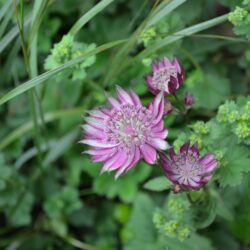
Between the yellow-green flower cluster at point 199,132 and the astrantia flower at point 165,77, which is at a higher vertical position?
the astrantia flower at point 165,77

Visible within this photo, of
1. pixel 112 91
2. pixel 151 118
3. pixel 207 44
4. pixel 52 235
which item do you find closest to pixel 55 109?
pixel 112 91

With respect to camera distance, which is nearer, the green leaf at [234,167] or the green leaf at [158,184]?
the green leaf at [234,167]

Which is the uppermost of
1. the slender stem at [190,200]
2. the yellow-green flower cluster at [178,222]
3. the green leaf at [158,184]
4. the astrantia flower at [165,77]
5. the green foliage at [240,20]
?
the green foliage at [240,20]

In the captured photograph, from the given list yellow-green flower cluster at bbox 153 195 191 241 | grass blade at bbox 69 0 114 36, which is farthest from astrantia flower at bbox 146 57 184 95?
yellow-green flower cluster at bbox 153 195 191 241

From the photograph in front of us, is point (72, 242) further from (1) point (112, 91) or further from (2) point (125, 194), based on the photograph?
(1) point (112, 91)

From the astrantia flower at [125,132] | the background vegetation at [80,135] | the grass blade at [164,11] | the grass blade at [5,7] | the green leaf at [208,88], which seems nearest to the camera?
the astrantia flower at [125,132]

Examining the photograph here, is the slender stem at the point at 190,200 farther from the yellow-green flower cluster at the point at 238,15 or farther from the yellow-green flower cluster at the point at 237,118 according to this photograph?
the yellow-green flower cluster at the point at 238,15

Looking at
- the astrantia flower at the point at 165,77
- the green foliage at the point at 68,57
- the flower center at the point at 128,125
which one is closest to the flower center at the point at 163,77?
the astrantia flower at the point at 165,77

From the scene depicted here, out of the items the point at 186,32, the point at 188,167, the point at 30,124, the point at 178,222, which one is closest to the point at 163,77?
the point at 186,32
